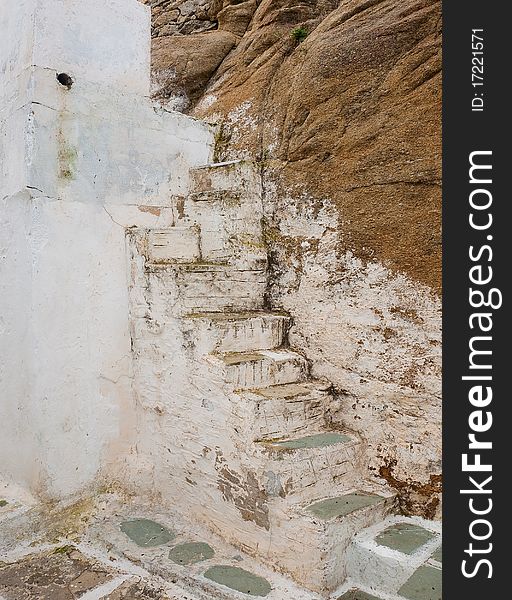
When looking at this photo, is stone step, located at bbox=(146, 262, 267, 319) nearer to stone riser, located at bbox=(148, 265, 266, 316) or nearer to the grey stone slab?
stone riser, located at bbox=(148, 265, 266, 316)

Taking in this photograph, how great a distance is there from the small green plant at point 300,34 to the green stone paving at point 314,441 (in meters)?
3.40

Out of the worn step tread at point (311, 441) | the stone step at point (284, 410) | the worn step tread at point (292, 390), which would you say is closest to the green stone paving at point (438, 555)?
the worn step tread at point (311, 441)

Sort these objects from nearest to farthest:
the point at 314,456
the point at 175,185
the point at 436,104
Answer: the point at 314,456 < the point at 436,104 < the point at 175,185

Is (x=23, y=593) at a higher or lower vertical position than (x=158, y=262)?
lower

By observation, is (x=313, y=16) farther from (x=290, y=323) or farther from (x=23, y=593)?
(x=23, y=593)

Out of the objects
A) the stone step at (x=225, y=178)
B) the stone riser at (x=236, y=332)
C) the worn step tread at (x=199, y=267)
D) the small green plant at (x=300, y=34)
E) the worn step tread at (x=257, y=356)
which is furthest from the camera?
the small green plant at (x=300, y=34)

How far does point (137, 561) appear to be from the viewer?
3.30 metres

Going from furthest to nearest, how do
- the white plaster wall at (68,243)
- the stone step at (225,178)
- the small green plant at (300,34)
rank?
1. the small green plant at (300,34)
2. the stone step at (225,178)
3. the white plaster wall at (68,243)

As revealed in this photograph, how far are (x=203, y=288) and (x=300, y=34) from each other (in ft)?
8.38

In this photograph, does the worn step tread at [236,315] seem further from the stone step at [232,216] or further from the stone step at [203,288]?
the stone step at [232,216]

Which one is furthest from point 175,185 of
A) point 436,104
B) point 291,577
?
point 291,577

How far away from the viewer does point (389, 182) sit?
3.61 meters

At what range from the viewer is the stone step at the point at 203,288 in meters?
3.90

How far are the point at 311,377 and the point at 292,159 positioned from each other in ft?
5.08
